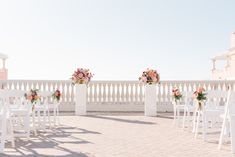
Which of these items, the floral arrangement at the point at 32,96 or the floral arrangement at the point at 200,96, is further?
the floral arrangement at the point at 32,96

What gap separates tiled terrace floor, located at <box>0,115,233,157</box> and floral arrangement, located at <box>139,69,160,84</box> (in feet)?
14.4

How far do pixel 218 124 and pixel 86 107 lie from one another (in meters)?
6.08

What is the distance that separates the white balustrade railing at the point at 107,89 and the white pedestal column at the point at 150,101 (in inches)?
56.4

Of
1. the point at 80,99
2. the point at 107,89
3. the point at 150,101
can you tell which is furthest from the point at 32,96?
the point at 107,89

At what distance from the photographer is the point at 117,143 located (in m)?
8.30

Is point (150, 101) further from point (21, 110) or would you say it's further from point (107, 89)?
point (21, 110)

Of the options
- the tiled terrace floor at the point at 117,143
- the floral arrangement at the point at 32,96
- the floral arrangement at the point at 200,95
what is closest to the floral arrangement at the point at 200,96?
the floral arrangement at the point at 200,95

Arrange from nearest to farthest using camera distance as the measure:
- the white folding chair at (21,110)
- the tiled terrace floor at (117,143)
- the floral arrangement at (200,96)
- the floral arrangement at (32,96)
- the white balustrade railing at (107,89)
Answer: the tiled terrace floor at (117,143) < the white folding chair at (21,110) < the floral arrangement at (200,96) < the floral arrangement at (32,96) < the white balustrade railing at (107,89)

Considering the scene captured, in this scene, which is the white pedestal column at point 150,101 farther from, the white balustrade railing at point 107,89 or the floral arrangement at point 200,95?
the floral arrangement at point 200,95

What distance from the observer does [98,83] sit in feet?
57.0

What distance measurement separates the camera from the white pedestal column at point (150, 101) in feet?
51.1

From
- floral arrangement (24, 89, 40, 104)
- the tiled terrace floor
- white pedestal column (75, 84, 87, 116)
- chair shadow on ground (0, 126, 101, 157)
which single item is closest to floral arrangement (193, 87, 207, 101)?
the tiled terrace floor

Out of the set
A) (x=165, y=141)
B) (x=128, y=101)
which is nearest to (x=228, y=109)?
(x=165, y=141)

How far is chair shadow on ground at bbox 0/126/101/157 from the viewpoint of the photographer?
7.17 meters
